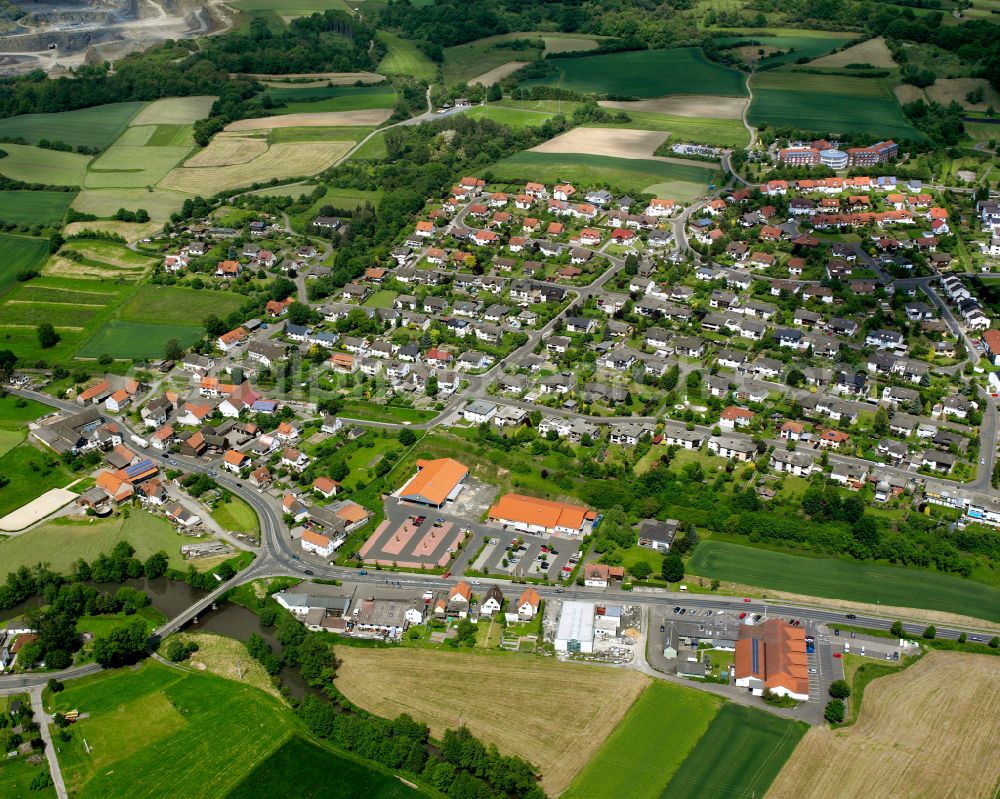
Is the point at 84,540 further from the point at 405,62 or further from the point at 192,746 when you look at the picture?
the point at 405,62

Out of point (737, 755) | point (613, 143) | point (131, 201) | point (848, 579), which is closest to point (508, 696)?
point (737, 755)

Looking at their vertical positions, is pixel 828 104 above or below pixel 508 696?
above

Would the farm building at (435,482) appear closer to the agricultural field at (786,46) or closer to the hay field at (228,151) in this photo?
the hay field at (228,151)

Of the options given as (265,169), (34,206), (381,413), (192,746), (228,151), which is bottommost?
(192,746)

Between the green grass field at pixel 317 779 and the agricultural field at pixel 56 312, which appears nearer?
the green grass field at pixel 317 779

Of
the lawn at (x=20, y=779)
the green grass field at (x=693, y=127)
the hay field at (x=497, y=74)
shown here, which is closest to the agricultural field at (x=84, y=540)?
the lawn at (x=20, y=779)

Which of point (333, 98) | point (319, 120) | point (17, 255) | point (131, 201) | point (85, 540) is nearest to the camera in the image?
point (85, 540)
